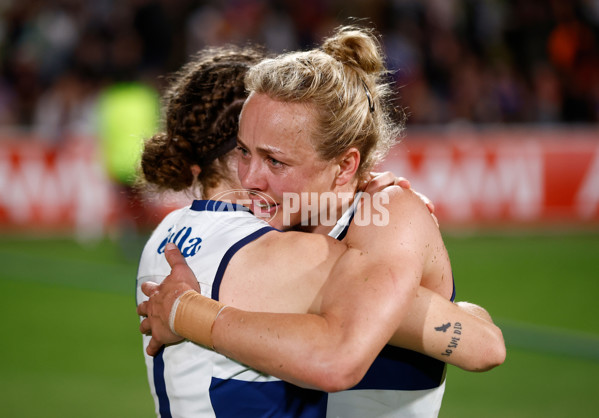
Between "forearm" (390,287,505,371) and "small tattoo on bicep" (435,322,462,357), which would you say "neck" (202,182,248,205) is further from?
"small tattoo on bicep" (435,322,462,357)

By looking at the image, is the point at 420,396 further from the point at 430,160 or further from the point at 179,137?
the point at 430,160

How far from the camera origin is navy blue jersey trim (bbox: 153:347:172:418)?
2.47 m

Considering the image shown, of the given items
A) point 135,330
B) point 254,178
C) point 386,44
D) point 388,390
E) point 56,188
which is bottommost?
point 135,330

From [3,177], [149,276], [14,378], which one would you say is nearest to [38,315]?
[14,378]

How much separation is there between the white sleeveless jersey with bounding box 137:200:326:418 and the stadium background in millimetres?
2983

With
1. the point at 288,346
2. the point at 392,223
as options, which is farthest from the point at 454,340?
the point at 288,346

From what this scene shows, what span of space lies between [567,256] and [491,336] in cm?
780

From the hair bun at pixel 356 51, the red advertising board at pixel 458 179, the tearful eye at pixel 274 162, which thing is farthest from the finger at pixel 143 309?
the red advertising board at pixel 458 179

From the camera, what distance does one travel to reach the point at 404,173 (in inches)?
444

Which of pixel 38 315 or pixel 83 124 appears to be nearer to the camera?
pixel 38 315

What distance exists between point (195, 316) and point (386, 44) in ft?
39.3

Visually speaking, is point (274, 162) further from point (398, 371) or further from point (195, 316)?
point (398, 371)

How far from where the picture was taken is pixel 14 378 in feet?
18.6

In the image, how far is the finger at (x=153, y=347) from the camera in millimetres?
2433
